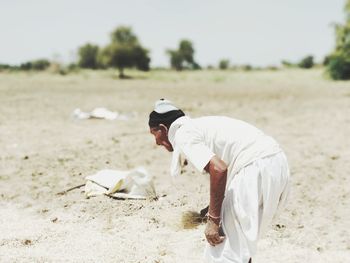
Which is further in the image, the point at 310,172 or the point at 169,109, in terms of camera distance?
the point at 310,172

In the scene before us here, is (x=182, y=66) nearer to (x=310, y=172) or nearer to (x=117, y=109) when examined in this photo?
(x=117, y=109)

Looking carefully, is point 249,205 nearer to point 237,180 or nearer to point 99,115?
point 237,180

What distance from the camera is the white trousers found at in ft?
8.82

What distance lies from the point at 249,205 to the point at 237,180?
0.17 meters

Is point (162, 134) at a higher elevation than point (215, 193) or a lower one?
higher

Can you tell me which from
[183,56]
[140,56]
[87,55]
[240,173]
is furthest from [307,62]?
[240,173]

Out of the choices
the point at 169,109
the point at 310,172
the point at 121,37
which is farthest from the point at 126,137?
the point at 121,37

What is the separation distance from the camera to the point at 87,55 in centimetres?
7631

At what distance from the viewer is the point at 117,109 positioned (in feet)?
52.0

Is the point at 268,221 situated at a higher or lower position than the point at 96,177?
higher

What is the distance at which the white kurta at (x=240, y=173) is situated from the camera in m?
2.69

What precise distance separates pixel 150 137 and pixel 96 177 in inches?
175

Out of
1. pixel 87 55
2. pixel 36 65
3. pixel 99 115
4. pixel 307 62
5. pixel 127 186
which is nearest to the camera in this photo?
pixel 127 186

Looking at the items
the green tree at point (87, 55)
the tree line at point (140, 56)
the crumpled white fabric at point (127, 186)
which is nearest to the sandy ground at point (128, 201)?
the crumpled white fabric at point (127, 186)
